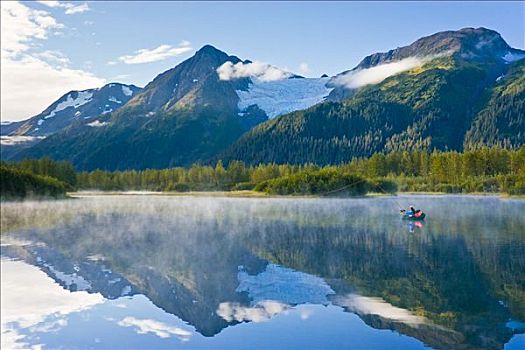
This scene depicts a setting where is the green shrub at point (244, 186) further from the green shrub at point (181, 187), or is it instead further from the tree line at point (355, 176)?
the green shrub at point (181, 187)

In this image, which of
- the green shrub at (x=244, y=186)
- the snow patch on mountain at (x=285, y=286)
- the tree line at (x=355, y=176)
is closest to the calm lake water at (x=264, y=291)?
the snow patch on mountain at (x=285, y=286)

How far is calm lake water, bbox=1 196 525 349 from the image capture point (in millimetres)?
15828

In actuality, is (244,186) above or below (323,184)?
below

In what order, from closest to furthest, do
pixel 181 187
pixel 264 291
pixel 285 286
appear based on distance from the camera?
pixel 264 291
pixel 285 286
pixel 181 187

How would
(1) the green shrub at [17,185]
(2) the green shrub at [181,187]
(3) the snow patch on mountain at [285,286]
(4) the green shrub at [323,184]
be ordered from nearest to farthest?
(3) the snow patch on mountain at [285,286], (1) the green shrub at [17,185], (4) the green shrub at [323,184], (2) the green shrub at [181,187]

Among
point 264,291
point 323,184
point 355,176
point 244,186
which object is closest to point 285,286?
point 264,291

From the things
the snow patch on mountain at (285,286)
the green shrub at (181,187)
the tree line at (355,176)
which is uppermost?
the tree line at (355,176)

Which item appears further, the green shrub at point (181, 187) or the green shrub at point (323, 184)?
the green shrub at point (181, 187)

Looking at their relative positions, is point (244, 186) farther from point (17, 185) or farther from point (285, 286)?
point (285, 286)

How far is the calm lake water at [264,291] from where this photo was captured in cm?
1583

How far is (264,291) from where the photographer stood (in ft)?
70.0

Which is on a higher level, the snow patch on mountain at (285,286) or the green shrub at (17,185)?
the green shrub at (17,185)

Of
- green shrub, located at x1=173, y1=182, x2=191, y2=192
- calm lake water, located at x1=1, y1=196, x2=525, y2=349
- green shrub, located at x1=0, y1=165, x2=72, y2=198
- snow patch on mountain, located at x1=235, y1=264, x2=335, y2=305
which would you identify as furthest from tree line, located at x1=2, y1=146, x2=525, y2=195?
snow patch on mountain, located at x1=235, y1=264, x2=335, y2=305

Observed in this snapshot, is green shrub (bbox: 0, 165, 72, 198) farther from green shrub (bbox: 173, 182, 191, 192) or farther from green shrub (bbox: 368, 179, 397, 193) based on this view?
green shrub (bbox: 173, 182, 191, 192)
